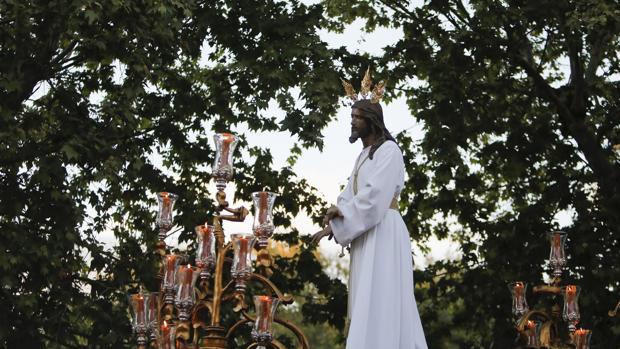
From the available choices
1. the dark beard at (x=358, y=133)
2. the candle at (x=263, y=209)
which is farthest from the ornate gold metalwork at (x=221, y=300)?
the dark beard at (x=358, y=133)

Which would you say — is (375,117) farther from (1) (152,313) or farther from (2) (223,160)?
(1) (152,313)

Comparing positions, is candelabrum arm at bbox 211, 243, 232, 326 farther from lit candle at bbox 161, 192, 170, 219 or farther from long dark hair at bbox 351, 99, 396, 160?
long dark hair at bbox 351, 99, 396, 160

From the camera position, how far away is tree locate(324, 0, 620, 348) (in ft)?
53.4

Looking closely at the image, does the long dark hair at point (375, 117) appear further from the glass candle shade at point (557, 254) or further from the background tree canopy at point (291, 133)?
the background tree canopy at point (291, 133)

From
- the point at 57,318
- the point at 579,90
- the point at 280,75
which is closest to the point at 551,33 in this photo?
the point at 579,90

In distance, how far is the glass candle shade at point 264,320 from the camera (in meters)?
8.36

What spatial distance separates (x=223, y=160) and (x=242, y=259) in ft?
2.86

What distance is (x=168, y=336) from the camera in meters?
9.05

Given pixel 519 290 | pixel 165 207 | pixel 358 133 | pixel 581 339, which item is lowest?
pixel 581 339

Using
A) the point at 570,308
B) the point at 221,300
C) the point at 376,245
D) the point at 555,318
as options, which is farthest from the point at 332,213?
the point at 555,318

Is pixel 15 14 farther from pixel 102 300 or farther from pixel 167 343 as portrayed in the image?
pixel 167 343

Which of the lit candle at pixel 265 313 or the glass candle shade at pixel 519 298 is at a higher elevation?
the glass candle shade at pixel 519 298

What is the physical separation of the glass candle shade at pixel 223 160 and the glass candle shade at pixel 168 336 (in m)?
1.06

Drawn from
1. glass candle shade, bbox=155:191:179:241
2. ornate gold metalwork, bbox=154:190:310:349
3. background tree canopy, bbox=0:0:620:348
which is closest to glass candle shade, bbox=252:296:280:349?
ornate gold metalwork, bbox=154:190:310:349
